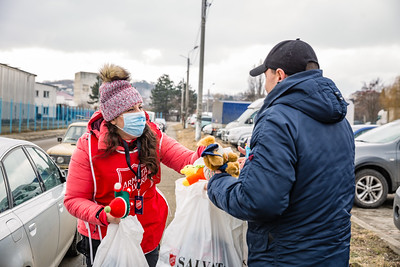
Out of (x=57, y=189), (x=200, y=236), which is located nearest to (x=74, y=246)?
(x=57, y=189)

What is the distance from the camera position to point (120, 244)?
2068 mm

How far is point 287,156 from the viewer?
142cm

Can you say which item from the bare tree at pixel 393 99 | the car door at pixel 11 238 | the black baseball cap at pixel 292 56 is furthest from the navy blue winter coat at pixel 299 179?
the bare tree at pixel 393 99

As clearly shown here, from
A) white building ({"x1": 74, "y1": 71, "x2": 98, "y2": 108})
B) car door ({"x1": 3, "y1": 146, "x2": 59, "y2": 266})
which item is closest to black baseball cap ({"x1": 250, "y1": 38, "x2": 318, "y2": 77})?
car door ({"x1": 3, "y1": 146, "x2": 59, "y2": 266})

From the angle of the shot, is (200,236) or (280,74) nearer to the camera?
(280,74)

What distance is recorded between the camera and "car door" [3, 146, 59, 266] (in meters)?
2.69

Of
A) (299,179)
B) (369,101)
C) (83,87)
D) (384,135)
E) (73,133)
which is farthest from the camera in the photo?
(83,87)

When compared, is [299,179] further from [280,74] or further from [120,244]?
[120,244]

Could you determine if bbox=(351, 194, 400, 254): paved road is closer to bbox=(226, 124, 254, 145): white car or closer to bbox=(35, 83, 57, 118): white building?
bbox=(226, 124, 254, 145): white car

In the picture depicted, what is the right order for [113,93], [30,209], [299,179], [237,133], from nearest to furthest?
[299,179] → [113,93] → [30,209] → [237,133]

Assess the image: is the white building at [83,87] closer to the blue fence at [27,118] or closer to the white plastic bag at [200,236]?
the blue fence at [27,118]

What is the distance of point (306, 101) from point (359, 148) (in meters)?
6.23

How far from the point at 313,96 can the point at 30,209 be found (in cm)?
254

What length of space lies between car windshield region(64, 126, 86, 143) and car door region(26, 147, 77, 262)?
222 inches
